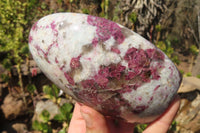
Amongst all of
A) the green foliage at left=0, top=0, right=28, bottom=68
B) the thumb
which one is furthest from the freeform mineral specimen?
the green foliage at left=0, top=0, right=28, bottom=68

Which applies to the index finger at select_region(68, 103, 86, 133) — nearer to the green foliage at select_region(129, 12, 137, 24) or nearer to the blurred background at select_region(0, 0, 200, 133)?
the blurred background at select_region(0, 0, 200, 133)

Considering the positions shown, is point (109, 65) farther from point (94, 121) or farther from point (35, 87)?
point (35, 87)

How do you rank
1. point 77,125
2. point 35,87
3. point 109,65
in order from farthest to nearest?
point 35,87
point 77,125
point 109,65

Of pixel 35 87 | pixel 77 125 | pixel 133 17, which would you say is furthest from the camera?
pixel 35 87

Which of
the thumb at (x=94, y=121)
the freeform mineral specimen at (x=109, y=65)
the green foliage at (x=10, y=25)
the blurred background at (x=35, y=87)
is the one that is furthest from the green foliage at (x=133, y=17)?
the thumb at (x=94, y=121)

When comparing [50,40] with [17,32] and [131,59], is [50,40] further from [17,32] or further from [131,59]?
[17,32]

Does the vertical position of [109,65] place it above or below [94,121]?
above

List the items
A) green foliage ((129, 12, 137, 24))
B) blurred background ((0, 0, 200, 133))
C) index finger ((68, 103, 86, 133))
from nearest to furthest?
index finger ((68, 103, 86, 133)), blurred background ((0, 0, 200, 133)), green foliage ((129, 12, 137, 24))

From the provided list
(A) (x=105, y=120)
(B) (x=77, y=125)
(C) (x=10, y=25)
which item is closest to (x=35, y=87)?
(C) (x=10, y=25)
